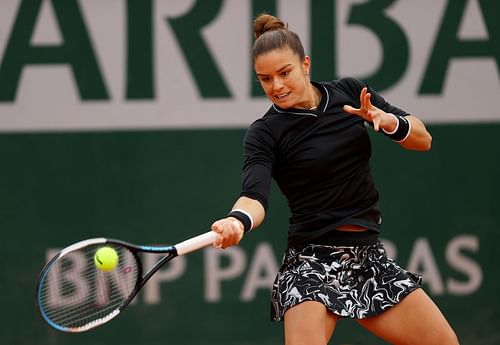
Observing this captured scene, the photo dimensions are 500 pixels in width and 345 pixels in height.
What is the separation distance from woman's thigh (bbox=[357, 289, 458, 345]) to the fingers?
2.18 feet

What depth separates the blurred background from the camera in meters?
5.13

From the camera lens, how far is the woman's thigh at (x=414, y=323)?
11.0 feet

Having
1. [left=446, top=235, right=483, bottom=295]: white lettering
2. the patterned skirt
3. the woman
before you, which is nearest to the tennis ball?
the woman

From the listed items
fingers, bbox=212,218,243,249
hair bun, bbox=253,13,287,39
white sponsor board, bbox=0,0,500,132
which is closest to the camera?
fingers, bbox=212,218,243,249

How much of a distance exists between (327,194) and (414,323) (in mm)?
535

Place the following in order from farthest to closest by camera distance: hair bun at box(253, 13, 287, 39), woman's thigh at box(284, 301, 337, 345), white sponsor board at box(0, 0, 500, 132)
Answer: white sponsor board at box(0, 0, 500, 132), hair bun at box(253, 13, 287, 39), woman's thigh at box(284, 301, 337, 345)

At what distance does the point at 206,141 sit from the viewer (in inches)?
203

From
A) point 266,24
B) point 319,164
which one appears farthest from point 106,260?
point 266,24

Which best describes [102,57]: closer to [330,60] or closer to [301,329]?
[330,60]

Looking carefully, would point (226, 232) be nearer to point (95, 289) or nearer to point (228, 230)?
point (228, 230)

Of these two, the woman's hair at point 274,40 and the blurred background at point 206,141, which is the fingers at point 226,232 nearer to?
the woman's hair at point 274,40

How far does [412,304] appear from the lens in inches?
134

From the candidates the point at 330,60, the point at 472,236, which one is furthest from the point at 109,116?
the point at 472,236

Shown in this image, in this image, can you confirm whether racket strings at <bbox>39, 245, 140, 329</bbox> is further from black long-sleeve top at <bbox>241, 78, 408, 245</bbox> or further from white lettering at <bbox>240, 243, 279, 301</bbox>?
white lettering at <bbox>240, 243, 279, 301</bbox>
